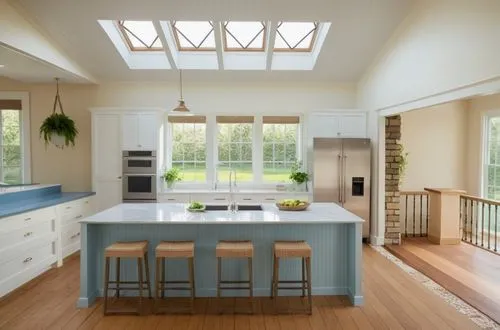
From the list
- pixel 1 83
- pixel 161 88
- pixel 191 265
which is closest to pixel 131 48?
pixel 161 88

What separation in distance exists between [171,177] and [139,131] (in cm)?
94

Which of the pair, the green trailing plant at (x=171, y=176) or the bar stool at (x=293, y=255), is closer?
the bar stool at (x=293, y=255)

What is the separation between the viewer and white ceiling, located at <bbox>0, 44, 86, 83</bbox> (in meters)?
4.48

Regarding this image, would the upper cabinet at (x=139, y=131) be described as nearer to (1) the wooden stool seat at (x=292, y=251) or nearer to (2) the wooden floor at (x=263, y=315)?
(2) the wooden floor at (x=263, y=315)

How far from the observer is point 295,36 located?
5.73m

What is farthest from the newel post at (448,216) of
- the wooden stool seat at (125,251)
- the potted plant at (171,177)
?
the wooden stool seat at (125,251)

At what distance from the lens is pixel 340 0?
4.31 meters

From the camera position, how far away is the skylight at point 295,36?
18.0 feet

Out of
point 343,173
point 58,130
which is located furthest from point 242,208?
point 58,130

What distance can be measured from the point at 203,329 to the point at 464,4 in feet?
13.2

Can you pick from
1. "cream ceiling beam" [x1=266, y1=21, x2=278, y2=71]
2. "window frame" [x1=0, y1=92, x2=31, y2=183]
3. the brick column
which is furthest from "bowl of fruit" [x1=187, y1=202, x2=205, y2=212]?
"window frame" [x1=0, y1=92, x2=31, y2=183]

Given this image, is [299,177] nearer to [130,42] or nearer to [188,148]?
[188,148]

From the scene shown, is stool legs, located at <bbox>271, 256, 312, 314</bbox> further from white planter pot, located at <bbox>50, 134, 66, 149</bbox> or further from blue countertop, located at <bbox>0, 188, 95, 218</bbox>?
white planter pot, located at <bbox>50, 134, 66, 149</bbox>

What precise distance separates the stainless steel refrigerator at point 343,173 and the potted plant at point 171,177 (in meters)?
2.37
